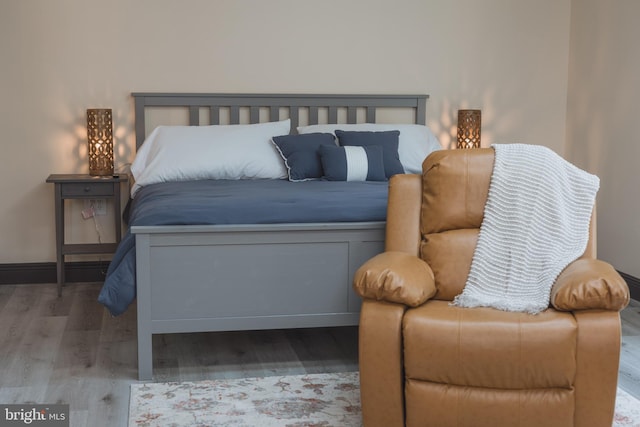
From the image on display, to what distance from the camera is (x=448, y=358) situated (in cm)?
252

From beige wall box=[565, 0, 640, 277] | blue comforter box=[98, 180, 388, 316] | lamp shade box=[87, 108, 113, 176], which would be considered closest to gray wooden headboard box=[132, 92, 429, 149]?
lamp shade box=[87, 108, 113, 176]

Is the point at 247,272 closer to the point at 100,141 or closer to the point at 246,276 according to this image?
the point at 246,276

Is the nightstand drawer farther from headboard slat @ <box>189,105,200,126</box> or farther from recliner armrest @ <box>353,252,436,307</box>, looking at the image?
recliner armrest @ <box>353,252,436,307</box>

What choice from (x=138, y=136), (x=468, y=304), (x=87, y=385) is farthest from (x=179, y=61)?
(x=468, y=304)

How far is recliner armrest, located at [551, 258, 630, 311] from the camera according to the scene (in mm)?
2480

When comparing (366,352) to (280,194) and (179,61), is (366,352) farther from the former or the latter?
(179,61)

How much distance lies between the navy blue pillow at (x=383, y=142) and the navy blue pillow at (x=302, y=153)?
8cm

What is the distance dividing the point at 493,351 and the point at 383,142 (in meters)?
2.22

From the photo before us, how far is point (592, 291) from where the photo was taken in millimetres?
2496

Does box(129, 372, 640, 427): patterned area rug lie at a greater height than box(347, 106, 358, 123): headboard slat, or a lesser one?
lesser

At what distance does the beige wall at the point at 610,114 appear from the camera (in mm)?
4484

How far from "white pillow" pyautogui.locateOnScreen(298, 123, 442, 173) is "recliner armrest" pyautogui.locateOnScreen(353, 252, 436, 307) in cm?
196

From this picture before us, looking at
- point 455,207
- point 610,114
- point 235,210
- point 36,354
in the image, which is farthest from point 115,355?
point 610,114

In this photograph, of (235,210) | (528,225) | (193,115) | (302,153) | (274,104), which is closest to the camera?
(528,225)
